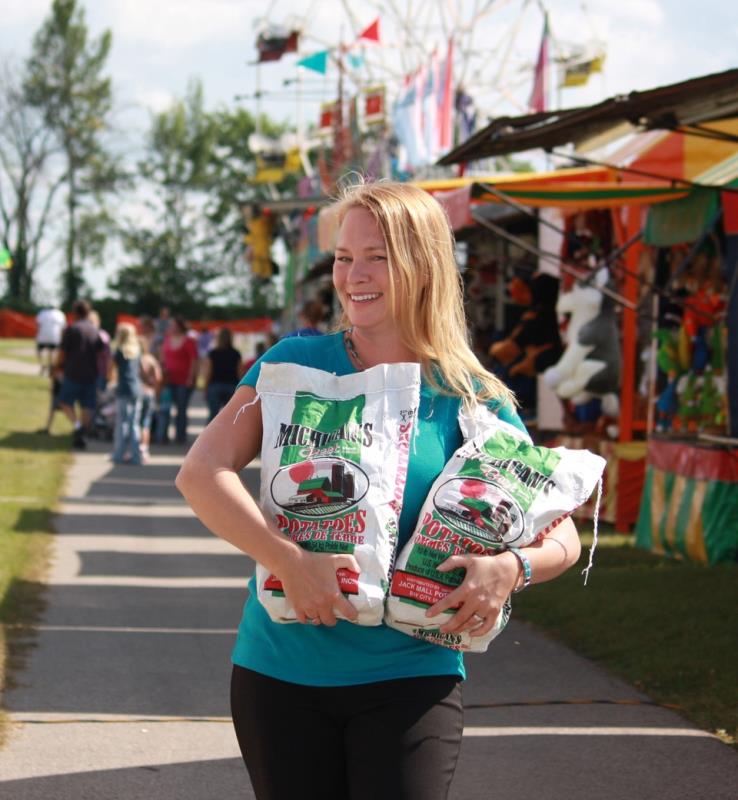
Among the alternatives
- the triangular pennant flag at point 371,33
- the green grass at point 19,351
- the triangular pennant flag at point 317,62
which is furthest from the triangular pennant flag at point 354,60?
the green grass at point 19,351

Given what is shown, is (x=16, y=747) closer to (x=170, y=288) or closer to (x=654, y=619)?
(x=654, y=619)

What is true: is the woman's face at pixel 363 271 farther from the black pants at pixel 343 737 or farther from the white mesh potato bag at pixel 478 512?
the black pants at pixel 343 737

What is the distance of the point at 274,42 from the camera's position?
28.9 metres

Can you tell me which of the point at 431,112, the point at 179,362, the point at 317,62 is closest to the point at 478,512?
the point at 179,362

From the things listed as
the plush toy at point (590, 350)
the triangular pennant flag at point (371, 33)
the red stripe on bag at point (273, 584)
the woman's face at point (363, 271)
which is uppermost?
the triangular pennant flag at point (371, 33)

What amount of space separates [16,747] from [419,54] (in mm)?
22553

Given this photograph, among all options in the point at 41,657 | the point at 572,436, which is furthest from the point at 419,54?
the point at 41,657

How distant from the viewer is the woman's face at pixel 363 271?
98.7 inches

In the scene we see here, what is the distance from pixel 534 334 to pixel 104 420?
30.3 ft

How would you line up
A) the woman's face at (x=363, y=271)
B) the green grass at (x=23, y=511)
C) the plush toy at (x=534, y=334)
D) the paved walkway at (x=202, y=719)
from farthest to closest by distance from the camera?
the plush toy at (x=534, y=334), the green grass at (x=23, y=511), the paved walkway at (x=202, y=719), the woman's face at (x=363, y=271)

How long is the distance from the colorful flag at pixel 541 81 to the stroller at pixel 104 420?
9.08 m

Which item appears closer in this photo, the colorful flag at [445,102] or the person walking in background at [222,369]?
the person walking in background at [222,369]

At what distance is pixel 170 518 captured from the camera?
11.8 meters

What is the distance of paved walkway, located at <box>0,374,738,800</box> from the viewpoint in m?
4.62
